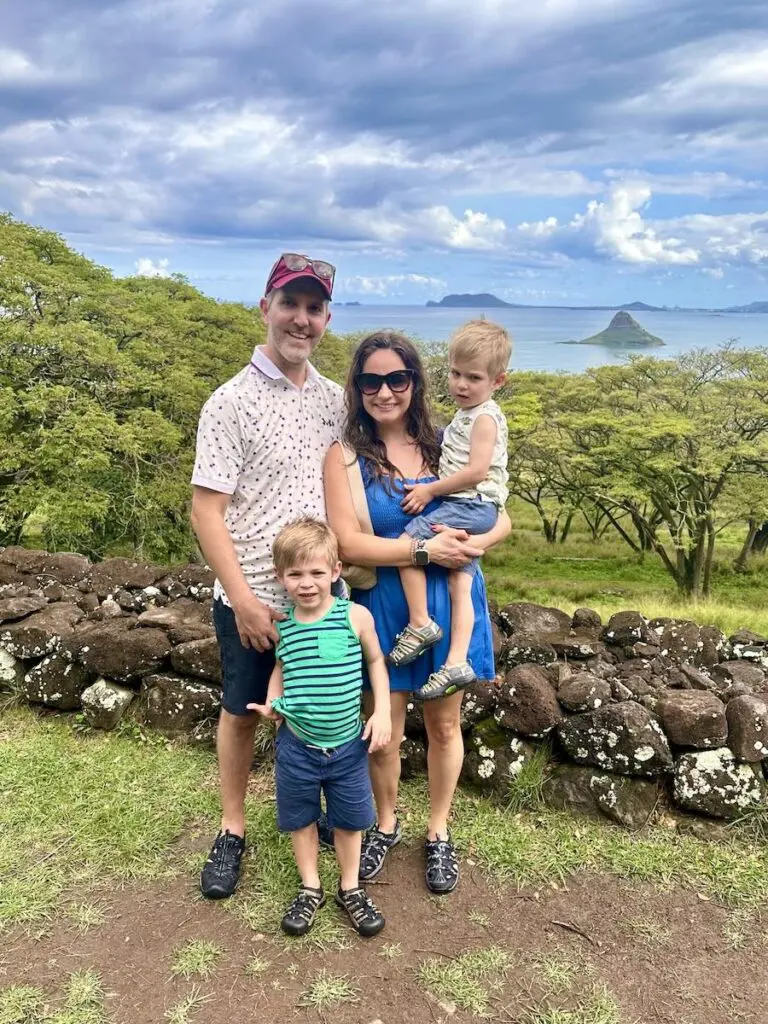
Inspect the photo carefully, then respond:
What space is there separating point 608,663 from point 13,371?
64.7 feet

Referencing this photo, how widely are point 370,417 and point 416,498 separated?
407 millimetres

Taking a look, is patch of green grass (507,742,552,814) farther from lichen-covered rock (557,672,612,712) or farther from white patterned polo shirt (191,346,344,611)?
white patterned polo shirt (191,346,344,611)

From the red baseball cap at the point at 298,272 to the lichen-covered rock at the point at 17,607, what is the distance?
3507 mm

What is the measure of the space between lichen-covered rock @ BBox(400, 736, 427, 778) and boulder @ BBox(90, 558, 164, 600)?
277 cm

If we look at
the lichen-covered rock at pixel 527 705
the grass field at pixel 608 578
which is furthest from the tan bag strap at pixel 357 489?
the grass field at pixel 608 578

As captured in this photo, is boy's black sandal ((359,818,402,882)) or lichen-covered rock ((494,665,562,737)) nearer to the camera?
boy's black sandal ((359,818,402,882))

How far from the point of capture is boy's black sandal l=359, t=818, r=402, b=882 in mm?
3461

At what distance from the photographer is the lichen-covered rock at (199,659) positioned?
182 inches

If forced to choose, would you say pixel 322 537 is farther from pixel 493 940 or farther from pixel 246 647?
pixel 493 940

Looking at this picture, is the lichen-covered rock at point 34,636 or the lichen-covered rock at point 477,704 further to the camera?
the lichen-covered rock at point 34,636

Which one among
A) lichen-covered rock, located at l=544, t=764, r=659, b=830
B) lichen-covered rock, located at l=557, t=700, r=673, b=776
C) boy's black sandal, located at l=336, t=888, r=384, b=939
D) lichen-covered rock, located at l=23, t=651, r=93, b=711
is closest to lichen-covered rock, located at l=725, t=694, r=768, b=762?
lichen-covered rock, located at l=557, t=700, r=673, b=776

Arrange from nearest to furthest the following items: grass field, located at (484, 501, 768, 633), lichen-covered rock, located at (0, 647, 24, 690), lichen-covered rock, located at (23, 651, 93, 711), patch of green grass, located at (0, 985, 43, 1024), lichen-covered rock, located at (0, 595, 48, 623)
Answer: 1. patch of green grass, located at (0, 985, 43, 1024)
2. lichen-covered rock, located at (23, 651, 93, 711)
3. lichen-covered rock, located at (0, 647, 24, 690)
4. lichen-covered rock, located at (0, 595, 48, 623)
5. grass field, located at (484, 501, 768, 633)

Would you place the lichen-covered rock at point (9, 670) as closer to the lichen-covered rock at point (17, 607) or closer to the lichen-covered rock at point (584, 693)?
the lichen-covered rock at point (17, 607)

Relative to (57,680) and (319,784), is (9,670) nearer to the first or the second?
(57,680)
